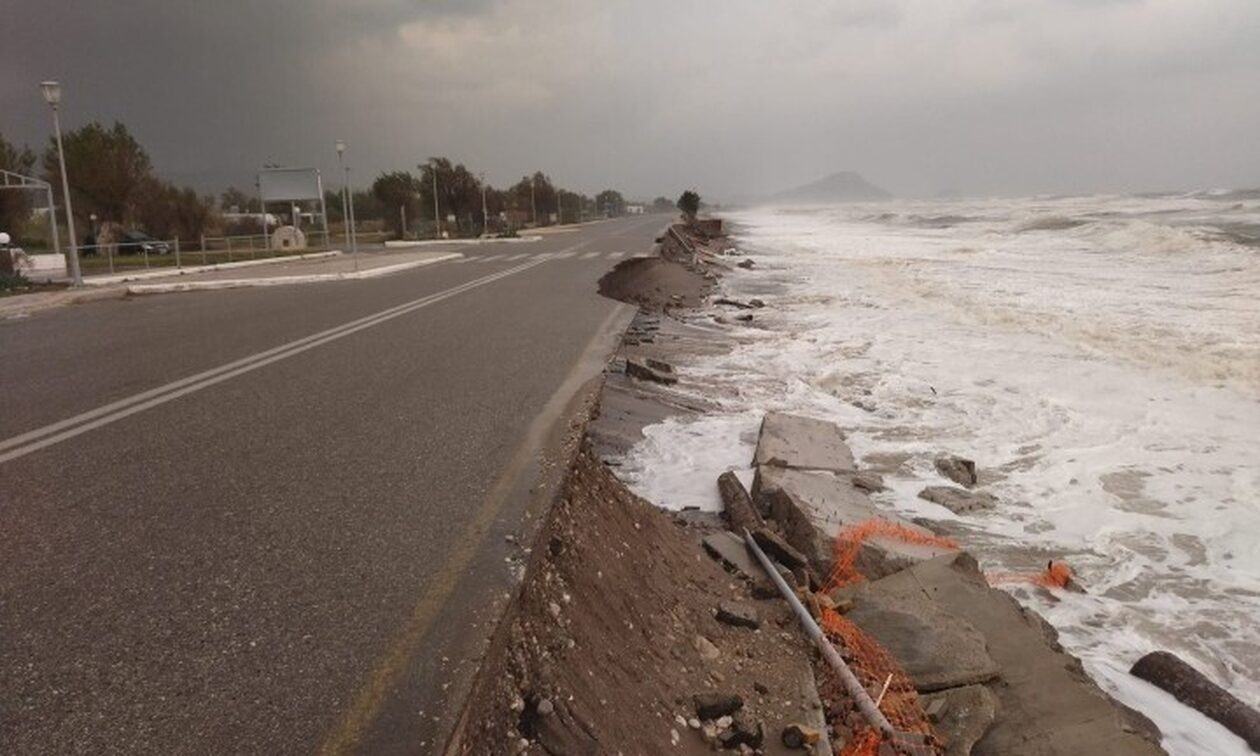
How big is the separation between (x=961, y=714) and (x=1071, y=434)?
6.31 metres

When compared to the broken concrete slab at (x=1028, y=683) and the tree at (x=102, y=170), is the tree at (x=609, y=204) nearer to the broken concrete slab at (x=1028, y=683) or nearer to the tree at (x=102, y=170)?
the tree at (x=102, y=170)

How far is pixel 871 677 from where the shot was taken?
13.2 ft

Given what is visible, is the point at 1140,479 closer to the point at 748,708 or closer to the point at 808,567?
the point at 808,567

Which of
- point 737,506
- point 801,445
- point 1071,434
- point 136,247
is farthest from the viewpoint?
point 136,247

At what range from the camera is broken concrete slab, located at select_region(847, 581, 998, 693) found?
157 inches

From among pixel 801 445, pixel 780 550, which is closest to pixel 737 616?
pixel 780 550

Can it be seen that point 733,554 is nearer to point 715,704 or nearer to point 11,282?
point 715,704

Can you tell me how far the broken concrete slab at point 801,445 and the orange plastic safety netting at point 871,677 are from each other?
60.6 inches

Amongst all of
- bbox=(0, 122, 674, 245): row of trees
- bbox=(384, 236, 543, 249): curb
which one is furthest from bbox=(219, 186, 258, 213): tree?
bbox=(384, 236, 543, 249): curb

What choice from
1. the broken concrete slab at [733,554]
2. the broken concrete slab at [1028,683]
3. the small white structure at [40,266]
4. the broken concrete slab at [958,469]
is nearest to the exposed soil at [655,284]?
the broken concrete slab at [958,469]

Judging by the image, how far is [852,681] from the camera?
12.4 feet

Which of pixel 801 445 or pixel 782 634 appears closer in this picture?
pixel 782 634

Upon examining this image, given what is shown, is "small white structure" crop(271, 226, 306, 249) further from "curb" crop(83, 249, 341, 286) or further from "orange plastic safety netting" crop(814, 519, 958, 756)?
"orange plastic safety netting" crop(814, 519, 958, 756)

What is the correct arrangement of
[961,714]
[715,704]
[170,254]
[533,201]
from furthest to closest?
[533,201]
[170,254]
[961,714]
[715,704]
